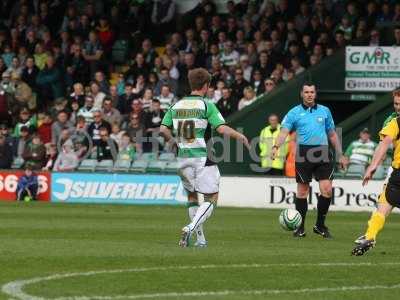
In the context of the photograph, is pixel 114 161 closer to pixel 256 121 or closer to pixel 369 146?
pixel 256 121

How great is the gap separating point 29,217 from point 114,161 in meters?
6.67

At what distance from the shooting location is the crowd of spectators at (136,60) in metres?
26.1

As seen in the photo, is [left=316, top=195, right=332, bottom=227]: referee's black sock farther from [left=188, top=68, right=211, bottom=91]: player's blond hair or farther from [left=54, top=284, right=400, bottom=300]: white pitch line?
[left=54, top=284, right=400, bottom=300]: white pitch line

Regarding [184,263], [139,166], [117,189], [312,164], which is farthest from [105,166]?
[184,263]

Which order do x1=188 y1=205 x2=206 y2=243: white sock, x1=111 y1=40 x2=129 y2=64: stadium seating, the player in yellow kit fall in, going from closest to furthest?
the player in yellow kit
x1=188 y1=205 x2=206 y2=243: white sock
x1=111 y1=40 x2=129 y2=64: stadium seating

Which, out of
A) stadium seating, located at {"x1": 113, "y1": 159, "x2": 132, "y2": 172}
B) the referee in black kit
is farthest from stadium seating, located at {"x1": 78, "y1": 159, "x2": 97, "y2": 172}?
the referee in black kit

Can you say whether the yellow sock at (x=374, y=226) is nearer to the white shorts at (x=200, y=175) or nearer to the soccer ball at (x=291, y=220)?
the white shorts at (x=200, y=175)

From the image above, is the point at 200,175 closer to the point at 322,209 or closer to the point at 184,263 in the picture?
the point at 184,263

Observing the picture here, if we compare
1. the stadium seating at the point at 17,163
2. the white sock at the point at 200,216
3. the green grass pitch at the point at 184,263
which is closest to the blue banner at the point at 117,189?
the stadium seating at the point at 17,163

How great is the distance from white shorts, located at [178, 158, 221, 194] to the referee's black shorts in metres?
2.64

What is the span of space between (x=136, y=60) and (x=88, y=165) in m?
4.06

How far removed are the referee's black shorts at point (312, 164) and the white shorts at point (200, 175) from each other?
2.64m

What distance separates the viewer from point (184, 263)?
11.2m

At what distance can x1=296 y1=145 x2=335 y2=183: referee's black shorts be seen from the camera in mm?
15352
